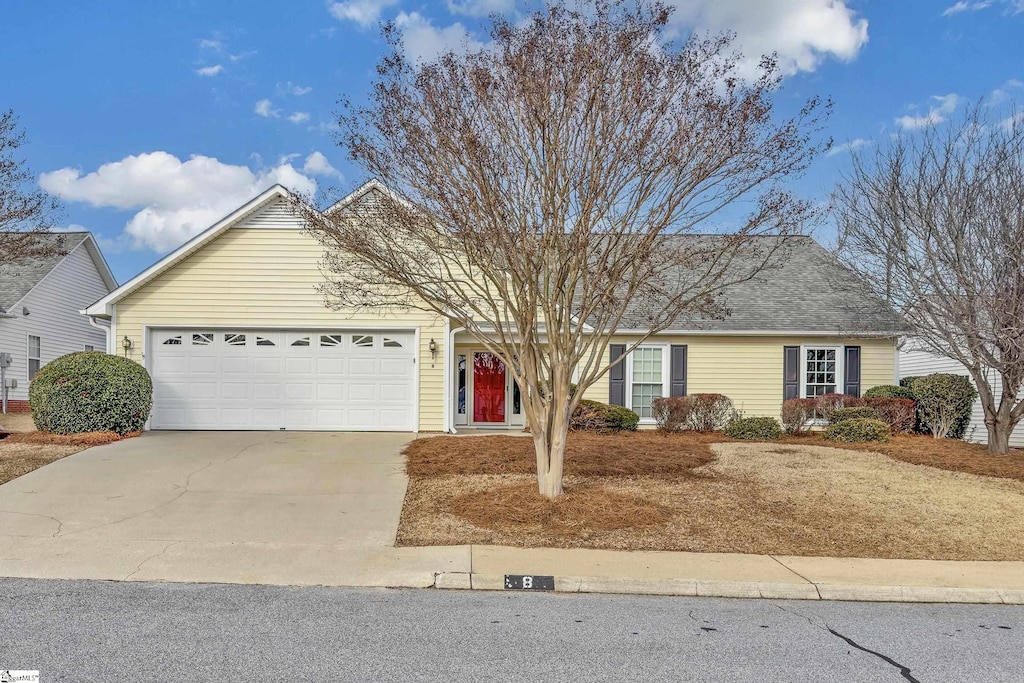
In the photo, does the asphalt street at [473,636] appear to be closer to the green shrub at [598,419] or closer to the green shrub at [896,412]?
the green shrub at [598,419]

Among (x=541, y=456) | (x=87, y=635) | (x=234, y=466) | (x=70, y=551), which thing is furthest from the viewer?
(x=234, y=466)

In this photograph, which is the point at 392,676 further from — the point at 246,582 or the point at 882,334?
the point at 882,334

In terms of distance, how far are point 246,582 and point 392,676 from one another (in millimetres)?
2836

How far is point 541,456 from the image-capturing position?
9.73m

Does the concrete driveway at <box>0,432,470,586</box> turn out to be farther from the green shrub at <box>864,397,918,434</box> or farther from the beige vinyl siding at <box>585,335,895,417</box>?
the green shrub at <box>864,397,918,434</box>

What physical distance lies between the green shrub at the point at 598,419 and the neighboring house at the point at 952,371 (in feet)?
25.0

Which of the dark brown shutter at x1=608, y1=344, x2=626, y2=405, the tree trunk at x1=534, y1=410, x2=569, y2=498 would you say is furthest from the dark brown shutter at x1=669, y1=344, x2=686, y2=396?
the tree trunk at x1=534, y1=410, x2=569, y2=498

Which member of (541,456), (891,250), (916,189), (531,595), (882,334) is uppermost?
(916,189)

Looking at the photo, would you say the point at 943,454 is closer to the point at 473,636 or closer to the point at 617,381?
the point at 617,381

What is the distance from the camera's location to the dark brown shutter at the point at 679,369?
1856 cm

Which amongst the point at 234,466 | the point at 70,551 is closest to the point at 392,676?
the point at 70,551

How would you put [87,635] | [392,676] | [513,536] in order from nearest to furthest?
[392,676], [87,635], [513,536]

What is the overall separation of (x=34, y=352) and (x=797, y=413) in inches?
899

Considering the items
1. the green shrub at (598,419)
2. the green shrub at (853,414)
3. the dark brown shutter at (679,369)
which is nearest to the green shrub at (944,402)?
the green shrub at (853,414)
